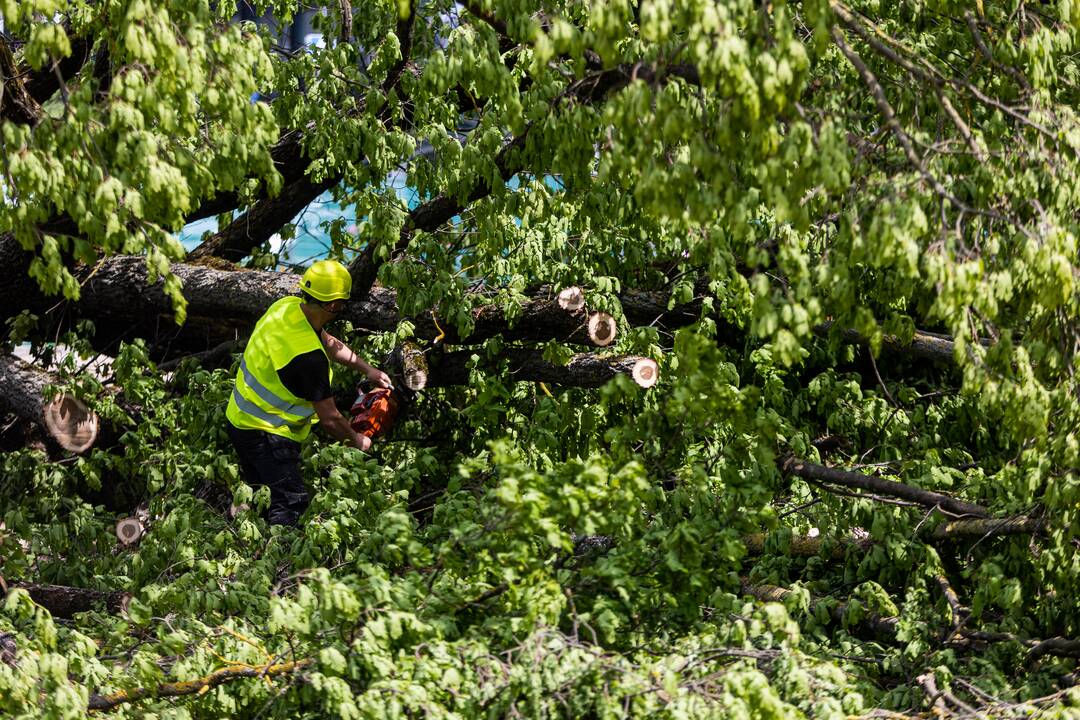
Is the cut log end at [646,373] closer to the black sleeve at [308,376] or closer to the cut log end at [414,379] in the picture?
the cut log end at [414,379]

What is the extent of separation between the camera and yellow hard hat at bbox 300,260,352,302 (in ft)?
20.8

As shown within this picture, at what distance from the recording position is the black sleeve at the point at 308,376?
6.30 meters

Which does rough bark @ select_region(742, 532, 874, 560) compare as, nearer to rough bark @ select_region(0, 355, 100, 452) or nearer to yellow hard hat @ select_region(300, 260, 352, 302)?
yellow hard hat @ select_region(300, 260, 352, 302)

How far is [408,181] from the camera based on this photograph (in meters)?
6.99

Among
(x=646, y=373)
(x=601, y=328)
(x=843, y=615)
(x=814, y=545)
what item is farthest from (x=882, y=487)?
(x=601, y=328)

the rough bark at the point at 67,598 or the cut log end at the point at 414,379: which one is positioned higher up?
the cut log end at the point at 414,379

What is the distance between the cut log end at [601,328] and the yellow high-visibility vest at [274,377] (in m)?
1.53

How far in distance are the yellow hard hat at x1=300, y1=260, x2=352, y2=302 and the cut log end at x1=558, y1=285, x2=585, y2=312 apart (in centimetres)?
126

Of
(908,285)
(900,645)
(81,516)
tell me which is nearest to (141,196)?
(908,285)

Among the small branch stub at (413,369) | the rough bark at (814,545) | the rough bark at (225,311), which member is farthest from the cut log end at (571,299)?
the rough bark at (814,545)

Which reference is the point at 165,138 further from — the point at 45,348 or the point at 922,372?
the point at 922,372

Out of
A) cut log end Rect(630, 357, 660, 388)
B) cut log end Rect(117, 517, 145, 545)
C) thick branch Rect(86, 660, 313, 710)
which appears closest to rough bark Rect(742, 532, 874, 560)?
cut log end Rect(630, 357, 660, 388)

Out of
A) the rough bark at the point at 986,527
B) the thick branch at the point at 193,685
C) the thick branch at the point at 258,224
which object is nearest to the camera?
the thick branch at the point at 193,685

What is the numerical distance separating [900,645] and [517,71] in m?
3.22
